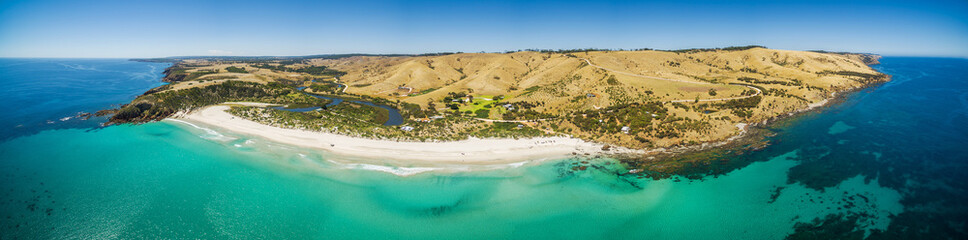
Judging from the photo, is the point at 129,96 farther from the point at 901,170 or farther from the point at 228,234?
the point at 901,170

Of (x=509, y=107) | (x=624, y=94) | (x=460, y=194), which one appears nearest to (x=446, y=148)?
(x=460, y=194)

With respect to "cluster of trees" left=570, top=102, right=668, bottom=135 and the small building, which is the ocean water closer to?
"cluster of trees" left=570, top=102, right=668, bottom=135

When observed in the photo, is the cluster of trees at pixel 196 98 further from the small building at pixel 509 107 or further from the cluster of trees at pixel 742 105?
the cluster of trees at pixel 742 105

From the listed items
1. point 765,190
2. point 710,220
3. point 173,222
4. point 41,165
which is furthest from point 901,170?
point 41,165

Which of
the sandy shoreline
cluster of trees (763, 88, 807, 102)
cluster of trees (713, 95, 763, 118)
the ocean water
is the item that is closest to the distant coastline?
the sandy shoreline

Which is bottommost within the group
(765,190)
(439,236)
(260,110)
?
(439,236)

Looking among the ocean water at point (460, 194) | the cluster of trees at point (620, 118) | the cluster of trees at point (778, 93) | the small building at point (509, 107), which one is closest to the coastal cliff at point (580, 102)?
the cluster of trees at point (620, 118)
